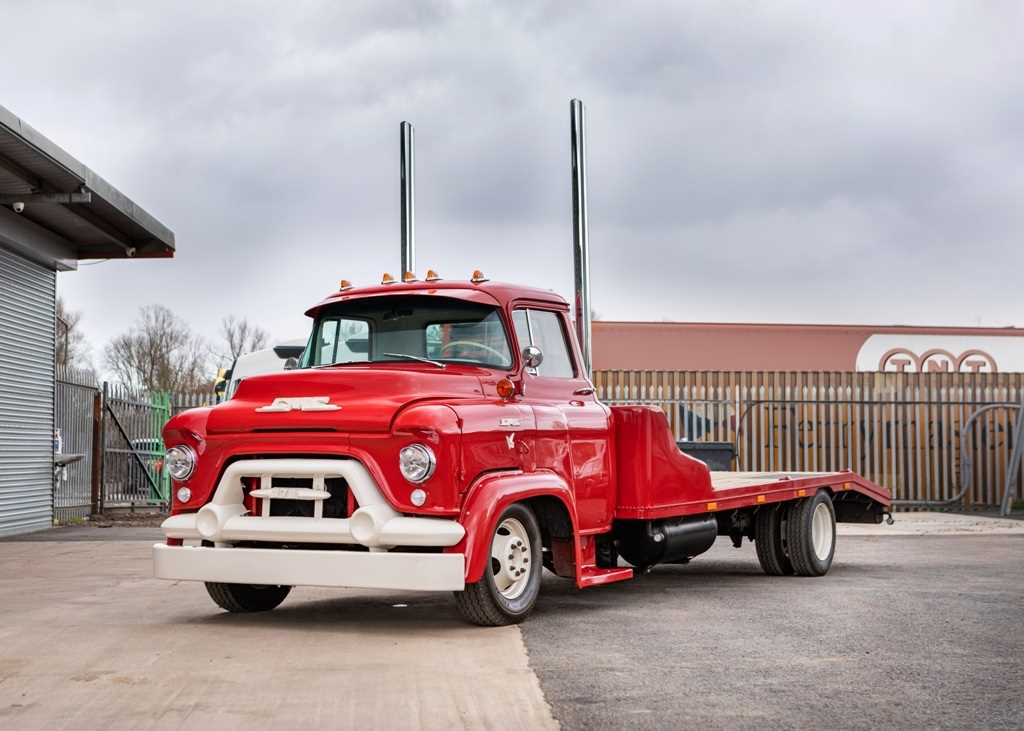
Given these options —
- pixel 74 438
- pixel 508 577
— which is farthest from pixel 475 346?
pixel 74 438

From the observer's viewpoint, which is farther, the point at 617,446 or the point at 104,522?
the point at 104,522

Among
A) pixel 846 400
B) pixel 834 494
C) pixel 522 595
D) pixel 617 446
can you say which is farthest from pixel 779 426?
pixel 522 595

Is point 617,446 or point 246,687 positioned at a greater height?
point 617,446

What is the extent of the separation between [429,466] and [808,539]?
5326mm

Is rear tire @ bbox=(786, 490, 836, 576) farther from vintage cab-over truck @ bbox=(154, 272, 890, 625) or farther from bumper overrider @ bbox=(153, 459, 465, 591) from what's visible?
bumper overrider @ bbox=(153, 459, 465, 591)

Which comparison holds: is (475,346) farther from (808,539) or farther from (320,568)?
(808,539)

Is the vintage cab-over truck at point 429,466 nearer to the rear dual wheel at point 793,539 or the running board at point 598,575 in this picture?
the running board at point 598,575

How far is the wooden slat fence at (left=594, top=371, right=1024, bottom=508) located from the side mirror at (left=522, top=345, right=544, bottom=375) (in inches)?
607

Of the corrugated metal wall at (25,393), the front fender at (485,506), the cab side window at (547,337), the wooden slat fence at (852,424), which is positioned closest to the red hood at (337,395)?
the front fender at (485,506)

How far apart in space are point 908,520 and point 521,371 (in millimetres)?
14488

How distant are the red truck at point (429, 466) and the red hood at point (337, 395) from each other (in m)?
0.01

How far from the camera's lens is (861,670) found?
682cm

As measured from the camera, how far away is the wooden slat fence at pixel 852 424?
24516 mm

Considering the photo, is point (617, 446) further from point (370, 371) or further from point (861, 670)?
point (861, 670)
